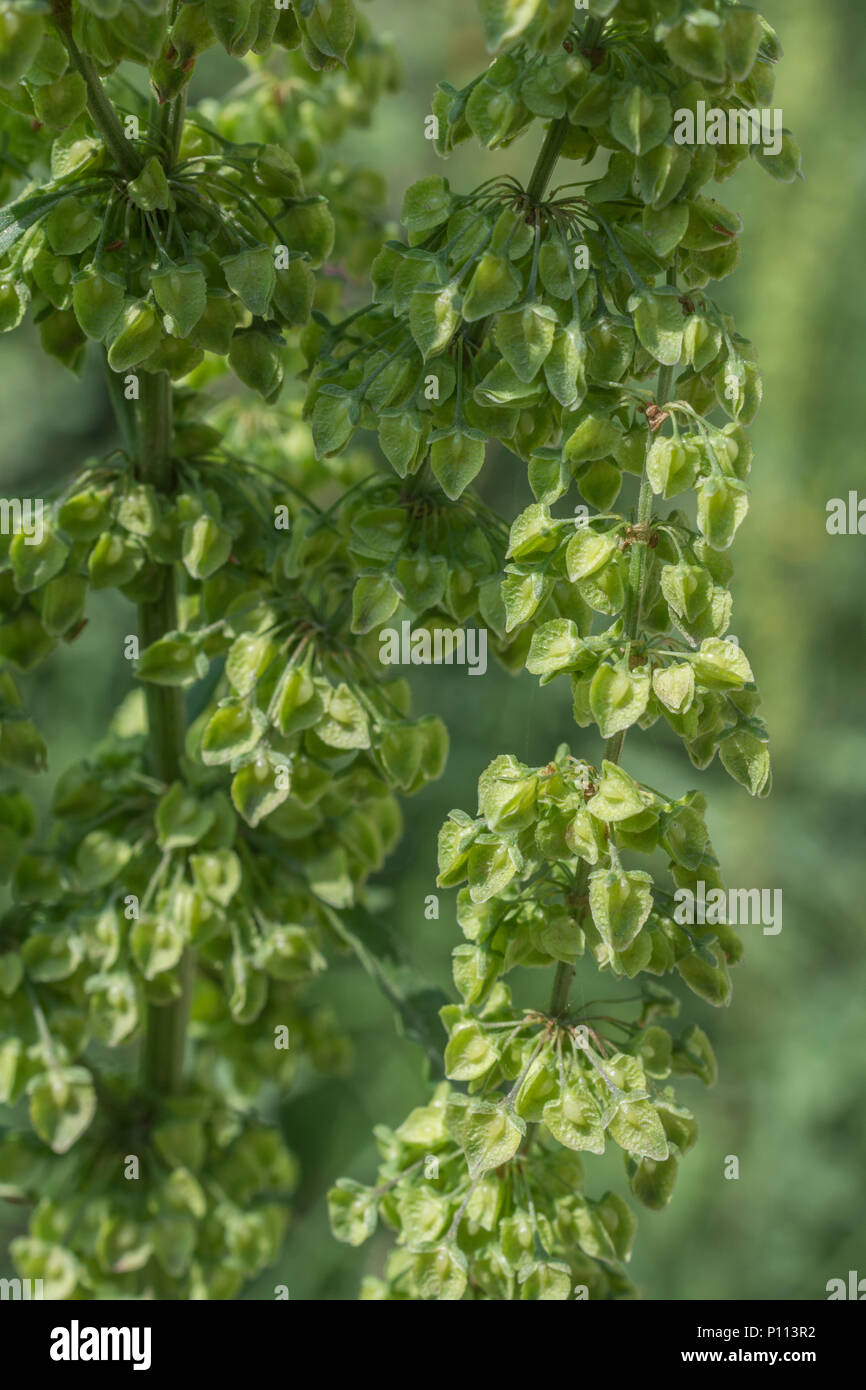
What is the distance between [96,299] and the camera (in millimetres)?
797

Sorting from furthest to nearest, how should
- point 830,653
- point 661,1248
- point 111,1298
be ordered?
1. point 830,653
2. point 661,1248
3. point 111,1298

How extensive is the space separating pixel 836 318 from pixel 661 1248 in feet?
4.27

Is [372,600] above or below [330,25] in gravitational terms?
below

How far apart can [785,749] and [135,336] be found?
131 cm

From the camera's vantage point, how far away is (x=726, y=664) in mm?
701

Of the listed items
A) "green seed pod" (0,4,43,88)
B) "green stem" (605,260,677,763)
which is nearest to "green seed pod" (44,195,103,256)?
"green seed pod" (0,4,43,88)

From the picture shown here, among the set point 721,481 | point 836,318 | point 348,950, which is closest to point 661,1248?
point 348,950

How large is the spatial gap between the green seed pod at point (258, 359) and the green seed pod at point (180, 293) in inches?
2.9

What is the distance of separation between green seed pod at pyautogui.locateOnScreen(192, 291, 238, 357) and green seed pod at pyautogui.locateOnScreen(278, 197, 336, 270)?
0.25 feet

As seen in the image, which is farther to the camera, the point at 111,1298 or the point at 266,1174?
the point at 266,1174

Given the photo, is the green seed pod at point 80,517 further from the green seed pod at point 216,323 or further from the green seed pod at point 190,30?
the green seed pod at point 190,30

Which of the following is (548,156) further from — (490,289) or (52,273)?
(52,273)

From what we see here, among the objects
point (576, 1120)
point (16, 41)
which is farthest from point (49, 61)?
point (576, 1120)

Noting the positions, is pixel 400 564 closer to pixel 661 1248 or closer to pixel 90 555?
pixel 90 555
